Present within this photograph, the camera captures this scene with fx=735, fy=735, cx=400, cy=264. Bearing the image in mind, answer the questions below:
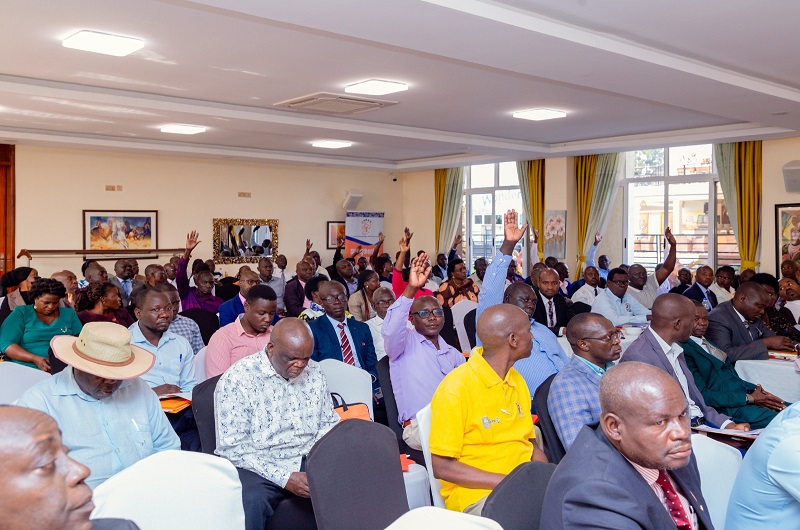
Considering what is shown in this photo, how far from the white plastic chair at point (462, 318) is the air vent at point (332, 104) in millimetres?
2948

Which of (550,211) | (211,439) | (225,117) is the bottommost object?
(211,439)

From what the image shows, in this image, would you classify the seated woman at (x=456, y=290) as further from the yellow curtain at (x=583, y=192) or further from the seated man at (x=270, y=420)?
the yellow curtain at (x=583, y=192)

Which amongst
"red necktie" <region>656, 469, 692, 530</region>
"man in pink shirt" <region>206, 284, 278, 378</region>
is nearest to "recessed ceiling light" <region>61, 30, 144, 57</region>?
"man in pink shirt" <region>206, 284, 278, 378</region>

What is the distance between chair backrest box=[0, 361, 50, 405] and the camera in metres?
4.39

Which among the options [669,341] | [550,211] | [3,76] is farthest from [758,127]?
[3,76]

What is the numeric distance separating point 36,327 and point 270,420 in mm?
2996

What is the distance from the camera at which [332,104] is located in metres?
9.39

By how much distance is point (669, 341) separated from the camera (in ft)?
15.1

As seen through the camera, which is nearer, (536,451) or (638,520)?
(638,520)

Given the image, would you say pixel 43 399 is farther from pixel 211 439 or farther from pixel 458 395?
pixel 458 395

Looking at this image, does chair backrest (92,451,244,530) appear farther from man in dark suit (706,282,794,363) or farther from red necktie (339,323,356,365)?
man in dark suit (706,282,794,363)

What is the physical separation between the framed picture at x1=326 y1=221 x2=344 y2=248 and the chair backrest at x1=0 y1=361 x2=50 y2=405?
12.1m

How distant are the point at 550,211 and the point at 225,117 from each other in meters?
7.55

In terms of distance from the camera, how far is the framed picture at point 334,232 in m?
16.6
